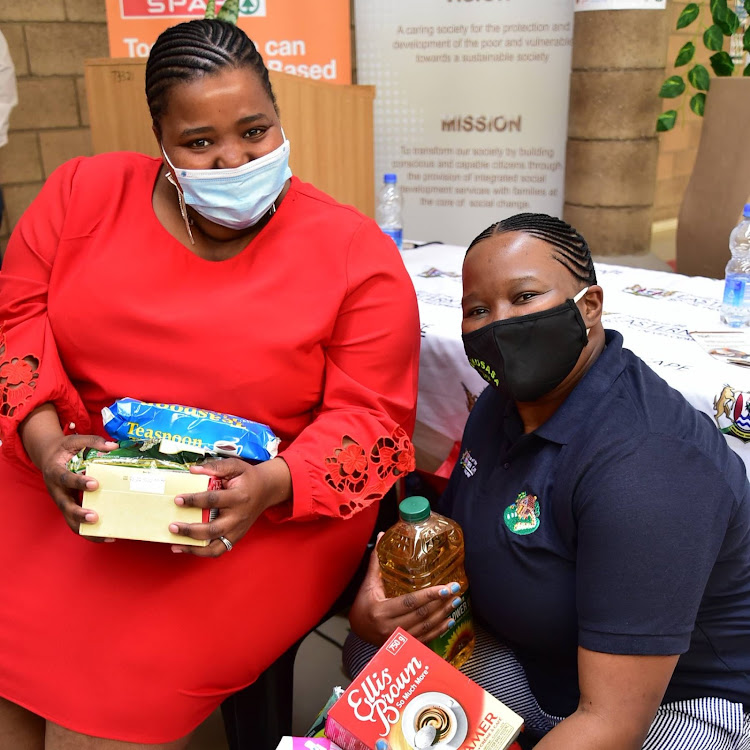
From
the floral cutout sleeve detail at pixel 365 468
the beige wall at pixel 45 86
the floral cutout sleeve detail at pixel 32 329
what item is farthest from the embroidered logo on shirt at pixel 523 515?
the beige wall at pixel 45 86

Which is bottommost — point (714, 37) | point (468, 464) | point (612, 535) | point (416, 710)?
point (416, 710)

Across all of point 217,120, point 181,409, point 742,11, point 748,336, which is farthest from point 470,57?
point 181,409

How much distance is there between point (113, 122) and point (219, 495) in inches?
77.4

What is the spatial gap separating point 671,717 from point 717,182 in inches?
98.8

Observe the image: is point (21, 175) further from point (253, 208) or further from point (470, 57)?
point (253, 208)

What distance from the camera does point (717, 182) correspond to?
310cm

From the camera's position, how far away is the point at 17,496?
142cm

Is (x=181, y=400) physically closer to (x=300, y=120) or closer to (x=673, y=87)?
(x=300, y=120)

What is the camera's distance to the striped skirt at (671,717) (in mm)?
1122

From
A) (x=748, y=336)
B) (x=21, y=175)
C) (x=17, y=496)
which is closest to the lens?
(x=17, y=496)

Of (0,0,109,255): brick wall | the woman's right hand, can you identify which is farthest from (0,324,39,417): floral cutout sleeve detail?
(0,0,109,255): brick wall

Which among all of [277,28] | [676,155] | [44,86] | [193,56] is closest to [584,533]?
[193,56]

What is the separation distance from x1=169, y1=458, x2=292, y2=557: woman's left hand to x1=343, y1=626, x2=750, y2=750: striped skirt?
1.49 ft

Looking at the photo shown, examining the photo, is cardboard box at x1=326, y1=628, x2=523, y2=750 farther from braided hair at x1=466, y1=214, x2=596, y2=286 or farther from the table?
the table
